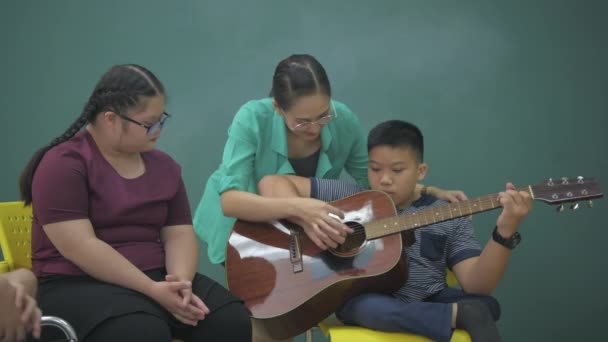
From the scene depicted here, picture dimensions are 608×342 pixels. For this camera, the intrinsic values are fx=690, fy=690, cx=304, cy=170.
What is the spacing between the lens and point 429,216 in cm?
199

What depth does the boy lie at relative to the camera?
1860 millimetres

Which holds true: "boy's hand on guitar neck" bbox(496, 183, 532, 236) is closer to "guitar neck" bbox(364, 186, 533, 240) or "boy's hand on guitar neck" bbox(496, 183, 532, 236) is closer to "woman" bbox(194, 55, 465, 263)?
"guitar neck" bbox(364, 186, 533, 240)

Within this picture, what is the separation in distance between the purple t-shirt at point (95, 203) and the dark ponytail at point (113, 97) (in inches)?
1.7

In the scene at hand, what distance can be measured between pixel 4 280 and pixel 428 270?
1.22 m

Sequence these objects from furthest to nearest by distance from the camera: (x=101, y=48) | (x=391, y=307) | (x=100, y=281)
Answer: (x=101, y=48)
(x=391, y=307)
(x=100, y=281)

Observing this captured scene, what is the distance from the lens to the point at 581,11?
9.80ft

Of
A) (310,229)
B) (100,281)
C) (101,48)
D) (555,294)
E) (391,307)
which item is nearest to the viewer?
(100,281)

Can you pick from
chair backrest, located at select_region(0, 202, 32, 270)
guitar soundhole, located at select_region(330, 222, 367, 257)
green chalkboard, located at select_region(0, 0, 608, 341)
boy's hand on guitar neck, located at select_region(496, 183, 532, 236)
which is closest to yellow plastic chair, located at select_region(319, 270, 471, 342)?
guitar soundhole, located at select_region(330, 222, 367, 257)

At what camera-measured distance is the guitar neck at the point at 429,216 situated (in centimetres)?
190

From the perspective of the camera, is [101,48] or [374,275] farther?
[101,48]

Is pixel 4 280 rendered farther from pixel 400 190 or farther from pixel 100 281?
pixel 400 190

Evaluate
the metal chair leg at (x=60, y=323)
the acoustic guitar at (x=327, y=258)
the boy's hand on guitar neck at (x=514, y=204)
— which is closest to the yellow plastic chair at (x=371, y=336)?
the acoustic guitar at (x=327, y=258)

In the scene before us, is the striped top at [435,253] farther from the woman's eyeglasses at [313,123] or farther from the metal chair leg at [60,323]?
the metal chair leg at [60,323]

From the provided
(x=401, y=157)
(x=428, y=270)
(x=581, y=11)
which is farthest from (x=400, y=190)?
(x=581, y=11)
